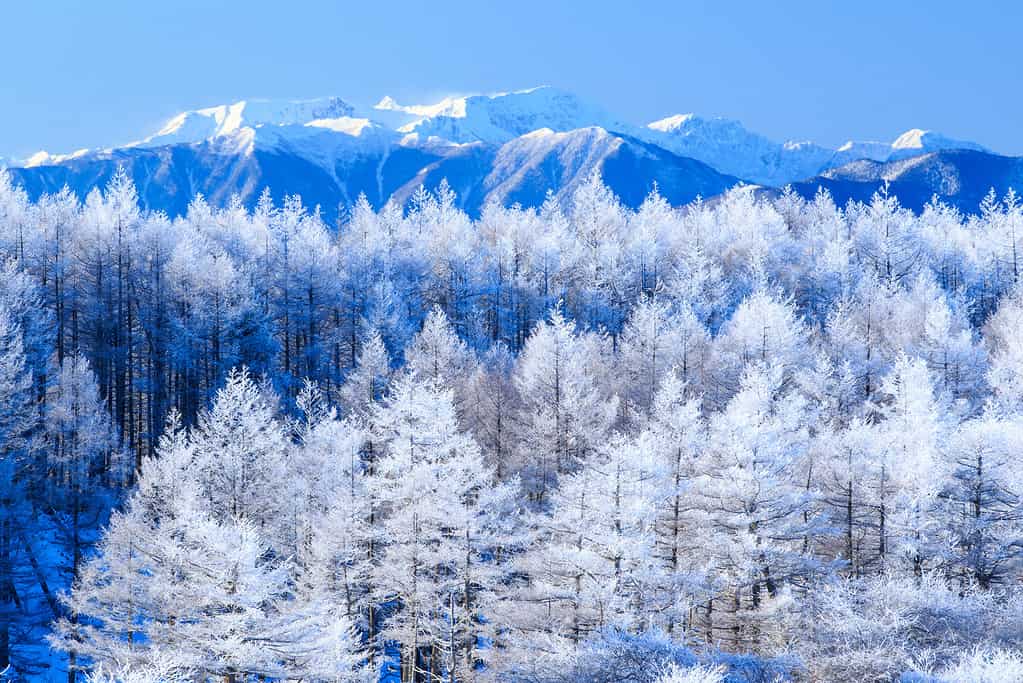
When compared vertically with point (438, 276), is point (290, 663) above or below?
below

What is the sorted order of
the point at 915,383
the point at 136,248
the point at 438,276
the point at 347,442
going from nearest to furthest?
the point at 347,442 → the point at 915,383 → the point at 136,248 → the point at 438,276

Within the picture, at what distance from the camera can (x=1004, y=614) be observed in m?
30.0

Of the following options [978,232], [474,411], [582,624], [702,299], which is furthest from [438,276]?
[978,232]

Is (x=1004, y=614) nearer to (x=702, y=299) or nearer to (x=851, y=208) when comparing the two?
(x=702, y=299)

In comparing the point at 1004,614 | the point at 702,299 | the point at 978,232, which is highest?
the point at 978,232

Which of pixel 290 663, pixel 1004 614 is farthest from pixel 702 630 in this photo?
pixel 290 663

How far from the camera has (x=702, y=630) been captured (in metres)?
36.1

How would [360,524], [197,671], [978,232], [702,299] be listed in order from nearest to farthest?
[197,671], [360,524], [702,299], [978,232]

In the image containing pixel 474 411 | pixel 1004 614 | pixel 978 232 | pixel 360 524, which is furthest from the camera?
pixel 978 232

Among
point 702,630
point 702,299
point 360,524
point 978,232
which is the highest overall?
point 978,232

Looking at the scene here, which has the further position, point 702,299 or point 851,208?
point 851,208

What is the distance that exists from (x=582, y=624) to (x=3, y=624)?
24118 mm

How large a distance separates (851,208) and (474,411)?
74.0 meters

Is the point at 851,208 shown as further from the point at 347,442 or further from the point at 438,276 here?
the point at 347,442
